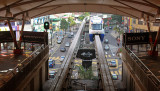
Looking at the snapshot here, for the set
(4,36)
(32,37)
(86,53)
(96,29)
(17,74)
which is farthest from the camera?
(96,29)

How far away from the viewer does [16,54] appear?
1641cm

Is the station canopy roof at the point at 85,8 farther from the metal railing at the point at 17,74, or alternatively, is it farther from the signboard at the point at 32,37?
the metal railing at the point at 17,74

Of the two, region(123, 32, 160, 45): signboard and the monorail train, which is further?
the monorail train

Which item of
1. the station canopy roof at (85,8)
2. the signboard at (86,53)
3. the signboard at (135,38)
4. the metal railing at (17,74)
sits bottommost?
the signboard at (86,53)

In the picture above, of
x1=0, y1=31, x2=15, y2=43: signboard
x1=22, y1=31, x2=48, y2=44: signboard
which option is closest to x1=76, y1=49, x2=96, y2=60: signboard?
x1=22, y1=31, x2=48, y2=44: signboard

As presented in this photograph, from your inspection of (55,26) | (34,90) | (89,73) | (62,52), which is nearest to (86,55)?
(89,73)

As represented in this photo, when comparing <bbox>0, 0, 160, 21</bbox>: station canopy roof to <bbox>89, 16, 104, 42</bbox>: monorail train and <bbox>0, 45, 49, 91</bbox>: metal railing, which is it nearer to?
<bbox>0, 45, 49, 91</bbox>: metal railing

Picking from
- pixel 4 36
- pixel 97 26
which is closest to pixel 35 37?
pixel 4 36

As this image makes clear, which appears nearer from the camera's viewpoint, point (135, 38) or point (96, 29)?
point (135, 38)

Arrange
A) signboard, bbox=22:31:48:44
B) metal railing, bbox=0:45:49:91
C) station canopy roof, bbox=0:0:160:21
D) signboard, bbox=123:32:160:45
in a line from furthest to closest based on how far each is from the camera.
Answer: signboard, bbox=22:31:48:44, station canopy roof, bbox=0:0:160:21, signboard, bbox=123:32:160:45, metal railing, bbox=0:45:49:91

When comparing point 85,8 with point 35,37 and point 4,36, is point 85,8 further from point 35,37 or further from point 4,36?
point 4,36

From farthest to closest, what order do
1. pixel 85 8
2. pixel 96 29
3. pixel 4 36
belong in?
pixel 96 29
pixel 85 8
pixel 4 36

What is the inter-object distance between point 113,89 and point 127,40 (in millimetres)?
6120

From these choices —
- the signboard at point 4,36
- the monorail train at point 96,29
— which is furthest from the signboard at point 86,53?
the signboard at point 4,36
